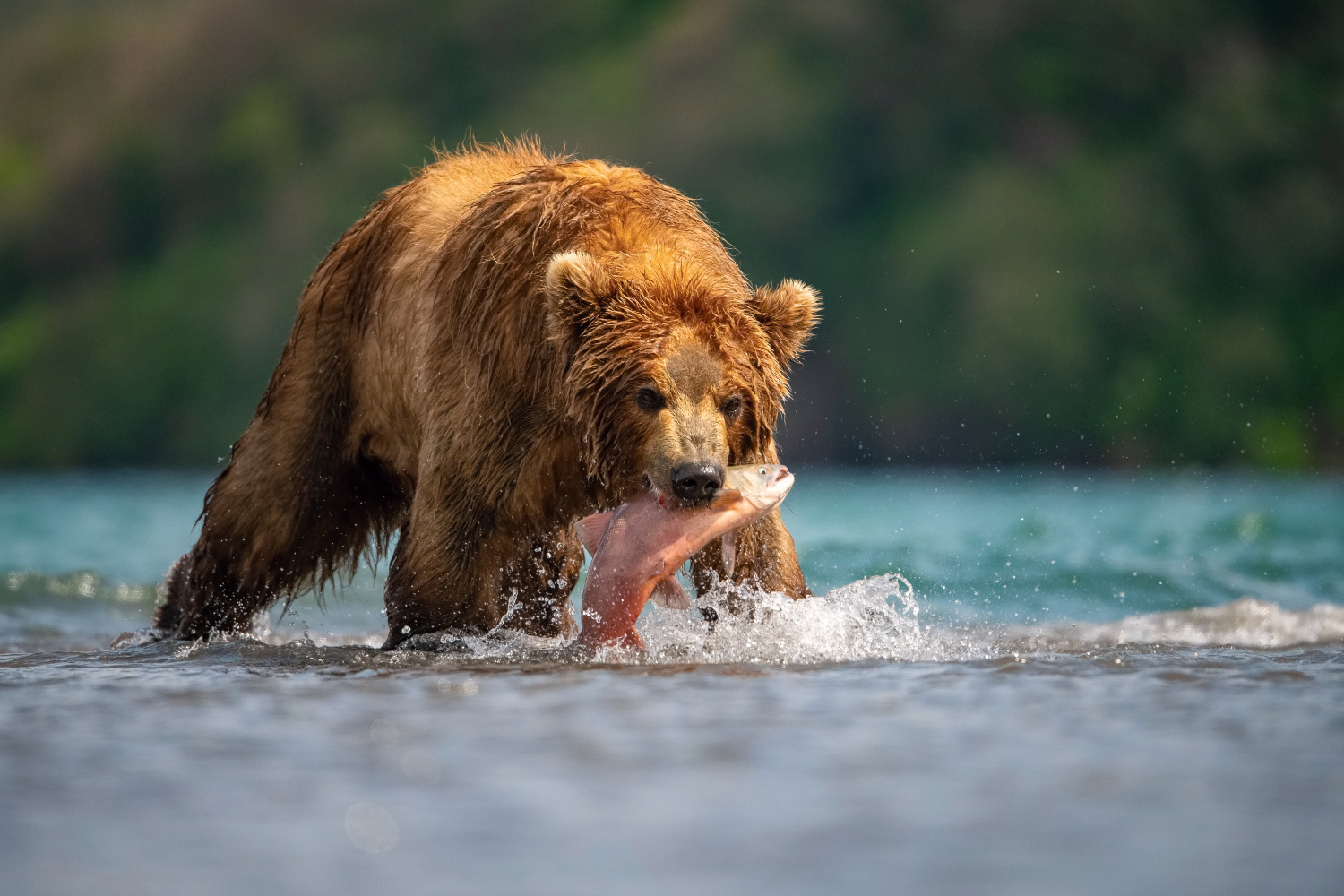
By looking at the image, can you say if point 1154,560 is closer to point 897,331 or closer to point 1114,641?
point 1114,641

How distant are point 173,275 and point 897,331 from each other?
16.7 meters

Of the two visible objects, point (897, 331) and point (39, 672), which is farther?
point (897, 331)

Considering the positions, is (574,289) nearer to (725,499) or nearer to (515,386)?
(515,386)

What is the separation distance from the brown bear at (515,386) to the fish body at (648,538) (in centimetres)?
10

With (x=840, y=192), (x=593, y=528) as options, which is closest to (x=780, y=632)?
(x=593, y=528)

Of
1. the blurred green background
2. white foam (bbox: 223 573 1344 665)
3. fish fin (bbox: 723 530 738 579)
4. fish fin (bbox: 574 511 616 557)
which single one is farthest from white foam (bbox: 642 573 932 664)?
the blurred green background

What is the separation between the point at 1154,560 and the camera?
11.9m

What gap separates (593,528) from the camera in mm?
5508

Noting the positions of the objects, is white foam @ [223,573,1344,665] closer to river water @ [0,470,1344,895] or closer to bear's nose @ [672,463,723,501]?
river water @ [0,470,1344,895]

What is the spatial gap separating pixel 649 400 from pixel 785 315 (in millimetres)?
635

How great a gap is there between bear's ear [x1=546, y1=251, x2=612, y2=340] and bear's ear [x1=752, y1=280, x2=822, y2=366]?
556 millimetres

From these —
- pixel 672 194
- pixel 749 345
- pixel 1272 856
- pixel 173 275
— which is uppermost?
pixel 173 275

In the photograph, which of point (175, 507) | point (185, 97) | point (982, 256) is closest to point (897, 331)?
point (982, 256)

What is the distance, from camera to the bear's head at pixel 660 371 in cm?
520
